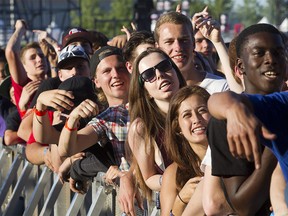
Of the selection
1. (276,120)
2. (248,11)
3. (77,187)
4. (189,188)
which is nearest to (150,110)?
(189,188)

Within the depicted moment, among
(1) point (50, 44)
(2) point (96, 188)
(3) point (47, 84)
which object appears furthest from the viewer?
(1) point (50, 44)

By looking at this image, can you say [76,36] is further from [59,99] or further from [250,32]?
[250,32]

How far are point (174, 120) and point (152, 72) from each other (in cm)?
87

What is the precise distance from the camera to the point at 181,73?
745 cm

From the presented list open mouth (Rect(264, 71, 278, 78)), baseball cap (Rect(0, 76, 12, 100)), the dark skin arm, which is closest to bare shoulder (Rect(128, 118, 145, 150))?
open mouth (Rect(264, 71, 278, 78))

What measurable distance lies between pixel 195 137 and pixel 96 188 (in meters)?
1.97

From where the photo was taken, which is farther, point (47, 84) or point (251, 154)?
point (47, 84)

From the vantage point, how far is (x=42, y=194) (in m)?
10.0

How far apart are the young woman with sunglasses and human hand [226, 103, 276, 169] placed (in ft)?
8.04

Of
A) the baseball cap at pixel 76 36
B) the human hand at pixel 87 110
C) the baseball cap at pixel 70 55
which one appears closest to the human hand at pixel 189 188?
the human hand at pixel 87 110

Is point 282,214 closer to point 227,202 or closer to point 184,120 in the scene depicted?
point 227,202

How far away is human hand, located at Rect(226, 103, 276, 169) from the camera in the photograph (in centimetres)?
409

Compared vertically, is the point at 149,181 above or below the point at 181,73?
below

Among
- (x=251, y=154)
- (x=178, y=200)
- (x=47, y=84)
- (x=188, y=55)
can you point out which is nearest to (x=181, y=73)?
(x=188, y=55)
